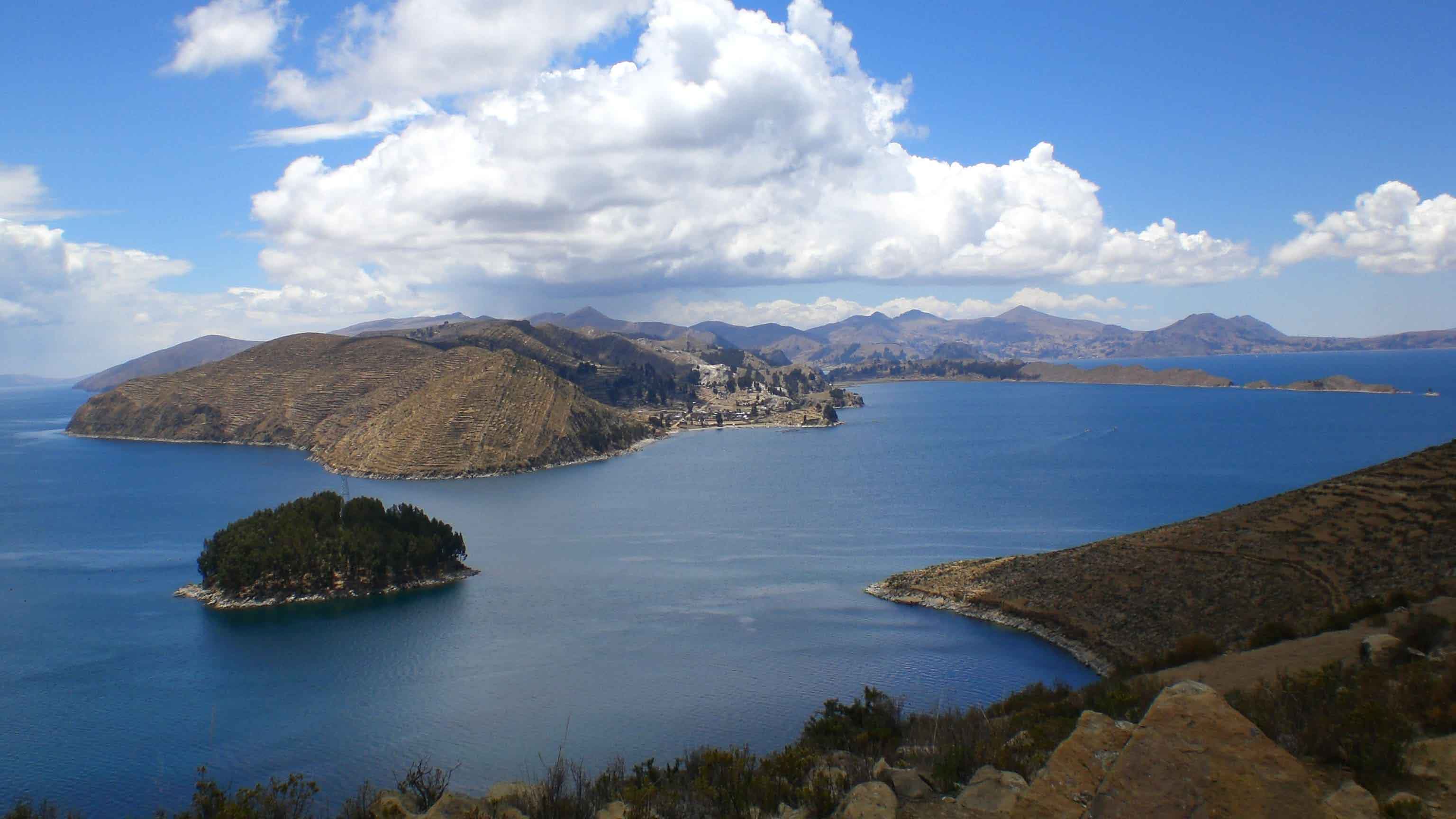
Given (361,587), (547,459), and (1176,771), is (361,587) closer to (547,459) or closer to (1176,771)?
(1176,771)

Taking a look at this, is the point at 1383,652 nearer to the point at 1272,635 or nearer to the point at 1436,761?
the point at 1272,635

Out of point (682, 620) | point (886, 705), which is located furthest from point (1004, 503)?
point (886, 705)

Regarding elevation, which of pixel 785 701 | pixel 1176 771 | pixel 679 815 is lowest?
pixel 785 701

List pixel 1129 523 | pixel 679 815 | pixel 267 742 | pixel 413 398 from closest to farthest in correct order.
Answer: pixel 679 815, pixel 267 742, pixel 1129 523, pixel 413 398

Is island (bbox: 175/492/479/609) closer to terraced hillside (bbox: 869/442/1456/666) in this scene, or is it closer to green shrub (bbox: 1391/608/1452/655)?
terraced hillside (bbox: 869/442/1456/666)

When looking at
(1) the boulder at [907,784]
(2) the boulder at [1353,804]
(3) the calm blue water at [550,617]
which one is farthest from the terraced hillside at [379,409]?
(2) the boulder at [1353,804]

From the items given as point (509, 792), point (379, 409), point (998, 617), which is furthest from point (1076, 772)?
point (379, 409)

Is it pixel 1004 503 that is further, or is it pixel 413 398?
pixel 413 398

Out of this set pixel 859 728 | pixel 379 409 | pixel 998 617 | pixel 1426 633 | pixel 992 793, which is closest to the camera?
pixel 992 793
